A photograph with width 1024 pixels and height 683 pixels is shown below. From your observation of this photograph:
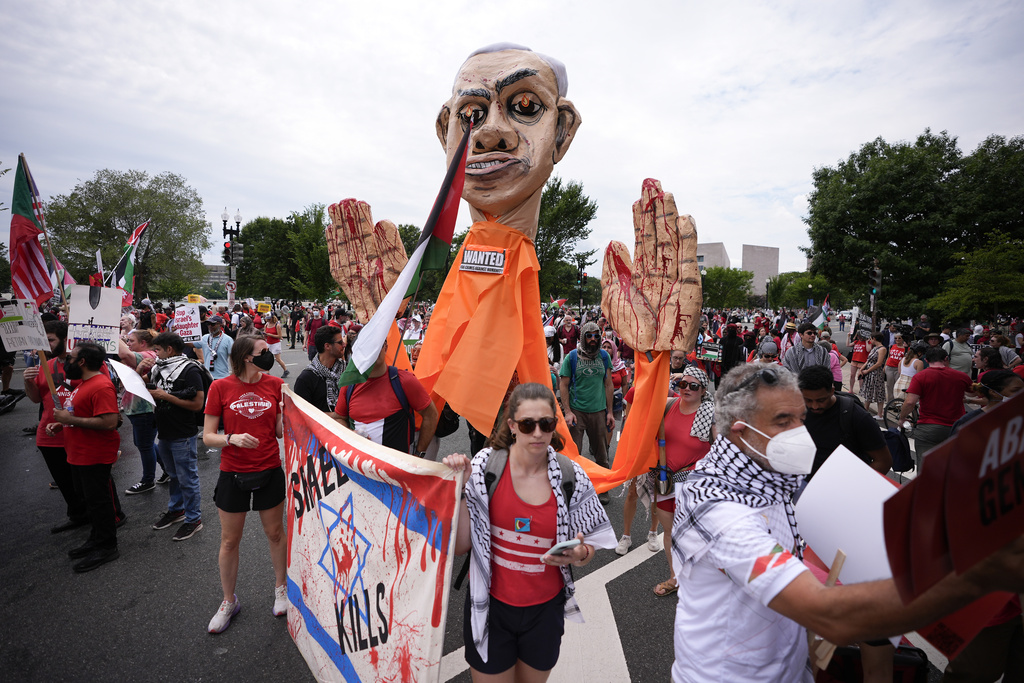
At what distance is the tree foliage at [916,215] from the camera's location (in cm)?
1977

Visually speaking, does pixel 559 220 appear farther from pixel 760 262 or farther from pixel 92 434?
pixel 760 262

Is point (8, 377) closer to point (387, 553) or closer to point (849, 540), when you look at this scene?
point (387, 553)

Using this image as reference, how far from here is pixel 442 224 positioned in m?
2.48

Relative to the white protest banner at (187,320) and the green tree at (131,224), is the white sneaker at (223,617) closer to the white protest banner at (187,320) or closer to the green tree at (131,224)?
the white protest banner at (187,320)

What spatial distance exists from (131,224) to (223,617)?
40.3 meters

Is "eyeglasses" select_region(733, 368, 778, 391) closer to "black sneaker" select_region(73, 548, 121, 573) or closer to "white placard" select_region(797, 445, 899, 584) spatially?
"white placard" select_region(797, 445, 899, 584)

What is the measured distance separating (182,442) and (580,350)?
411 cm

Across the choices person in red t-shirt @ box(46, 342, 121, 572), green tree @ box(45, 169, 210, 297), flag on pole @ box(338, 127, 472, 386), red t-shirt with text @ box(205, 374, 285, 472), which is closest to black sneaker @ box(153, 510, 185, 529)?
person in red t-shirt @ box(46, 342, 121, 572)

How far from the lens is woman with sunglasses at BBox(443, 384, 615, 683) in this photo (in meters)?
2.04

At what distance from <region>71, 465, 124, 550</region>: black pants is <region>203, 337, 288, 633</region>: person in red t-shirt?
1.62m

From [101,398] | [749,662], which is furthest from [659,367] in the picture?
[101,398]

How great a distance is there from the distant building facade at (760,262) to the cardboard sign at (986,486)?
104 meters

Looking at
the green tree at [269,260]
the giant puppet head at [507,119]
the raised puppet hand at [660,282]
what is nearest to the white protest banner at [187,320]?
A: the giant puppet head at [507,119]

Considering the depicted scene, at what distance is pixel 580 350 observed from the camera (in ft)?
17.9
